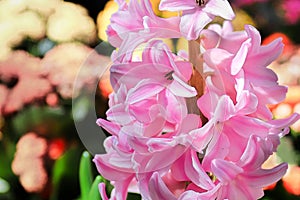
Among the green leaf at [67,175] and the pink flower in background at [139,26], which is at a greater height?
the pink flower in background at [139,26]

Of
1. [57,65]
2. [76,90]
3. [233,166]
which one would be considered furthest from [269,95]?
[57,65]

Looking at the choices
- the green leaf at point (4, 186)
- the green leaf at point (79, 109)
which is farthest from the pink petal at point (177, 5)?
the green leaf at point (4, 186)

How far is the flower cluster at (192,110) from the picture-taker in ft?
1.67

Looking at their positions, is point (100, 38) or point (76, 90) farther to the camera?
point (100, 38)

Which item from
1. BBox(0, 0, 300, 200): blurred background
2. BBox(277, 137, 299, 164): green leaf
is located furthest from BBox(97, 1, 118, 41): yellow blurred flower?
BBox(277, 137, 299, 164): green leaf

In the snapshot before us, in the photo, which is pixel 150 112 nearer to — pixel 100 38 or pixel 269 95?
pixel 269 95

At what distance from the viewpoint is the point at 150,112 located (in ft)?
1.72

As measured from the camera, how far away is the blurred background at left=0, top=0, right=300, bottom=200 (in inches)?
53.8

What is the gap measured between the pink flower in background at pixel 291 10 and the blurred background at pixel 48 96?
16 centimetres

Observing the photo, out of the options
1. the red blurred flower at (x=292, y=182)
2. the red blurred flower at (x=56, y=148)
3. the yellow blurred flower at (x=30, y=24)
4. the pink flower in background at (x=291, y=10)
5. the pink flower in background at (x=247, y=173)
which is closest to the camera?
the pink flower in background at (x=247, y=173)

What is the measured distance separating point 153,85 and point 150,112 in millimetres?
23

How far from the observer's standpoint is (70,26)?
1.56 m

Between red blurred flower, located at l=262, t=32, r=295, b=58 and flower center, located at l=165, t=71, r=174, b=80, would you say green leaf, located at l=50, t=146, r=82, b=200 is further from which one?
flower center, located at l=165, t=71, r=174, b=80

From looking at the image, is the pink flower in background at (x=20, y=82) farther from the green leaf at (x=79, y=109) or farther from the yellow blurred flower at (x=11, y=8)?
the green leaf at (x=79, y=109)
